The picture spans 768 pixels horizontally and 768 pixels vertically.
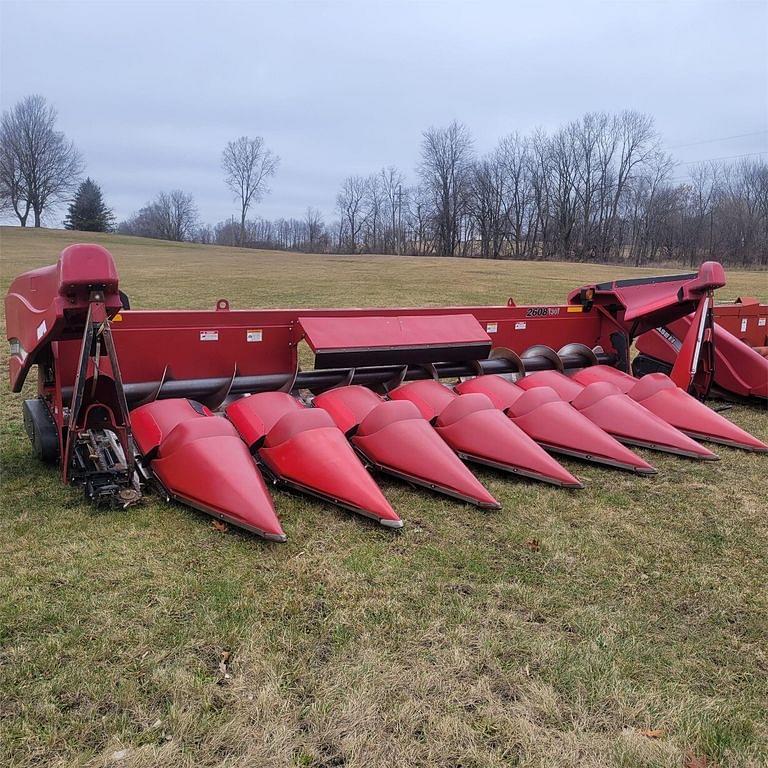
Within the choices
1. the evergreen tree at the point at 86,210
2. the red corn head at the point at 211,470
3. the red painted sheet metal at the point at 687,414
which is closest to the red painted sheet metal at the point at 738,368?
the red painted sheet metal at the point at 687,414

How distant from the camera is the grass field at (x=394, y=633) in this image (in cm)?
185

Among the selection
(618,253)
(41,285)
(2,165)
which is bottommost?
(41,285)

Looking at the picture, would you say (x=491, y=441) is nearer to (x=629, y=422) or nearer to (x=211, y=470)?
(x=629, y=422)

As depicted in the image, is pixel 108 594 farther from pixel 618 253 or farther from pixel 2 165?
pixel 2 165

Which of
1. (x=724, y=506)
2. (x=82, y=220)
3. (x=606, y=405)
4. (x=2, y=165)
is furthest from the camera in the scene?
(x=82, y=220)

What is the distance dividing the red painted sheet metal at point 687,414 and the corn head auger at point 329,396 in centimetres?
1

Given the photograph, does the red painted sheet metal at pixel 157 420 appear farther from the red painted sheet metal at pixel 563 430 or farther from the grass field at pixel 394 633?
the red painted sheet metal at pixel 563 430

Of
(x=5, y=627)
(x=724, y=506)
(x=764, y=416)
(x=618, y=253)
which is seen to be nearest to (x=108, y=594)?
(x=5, y=627)

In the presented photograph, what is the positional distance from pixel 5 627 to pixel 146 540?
29.1 inches

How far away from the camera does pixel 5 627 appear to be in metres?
2.27

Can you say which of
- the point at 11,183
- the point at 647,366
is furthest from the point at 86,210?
the point at 647,366

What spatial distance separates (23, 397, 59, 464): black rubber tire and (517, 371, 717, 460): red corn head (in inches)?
138

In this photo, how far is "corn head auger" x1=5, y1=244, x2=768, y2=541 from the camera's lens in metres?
3.26

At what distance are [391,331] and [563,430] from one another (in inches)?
60.8
